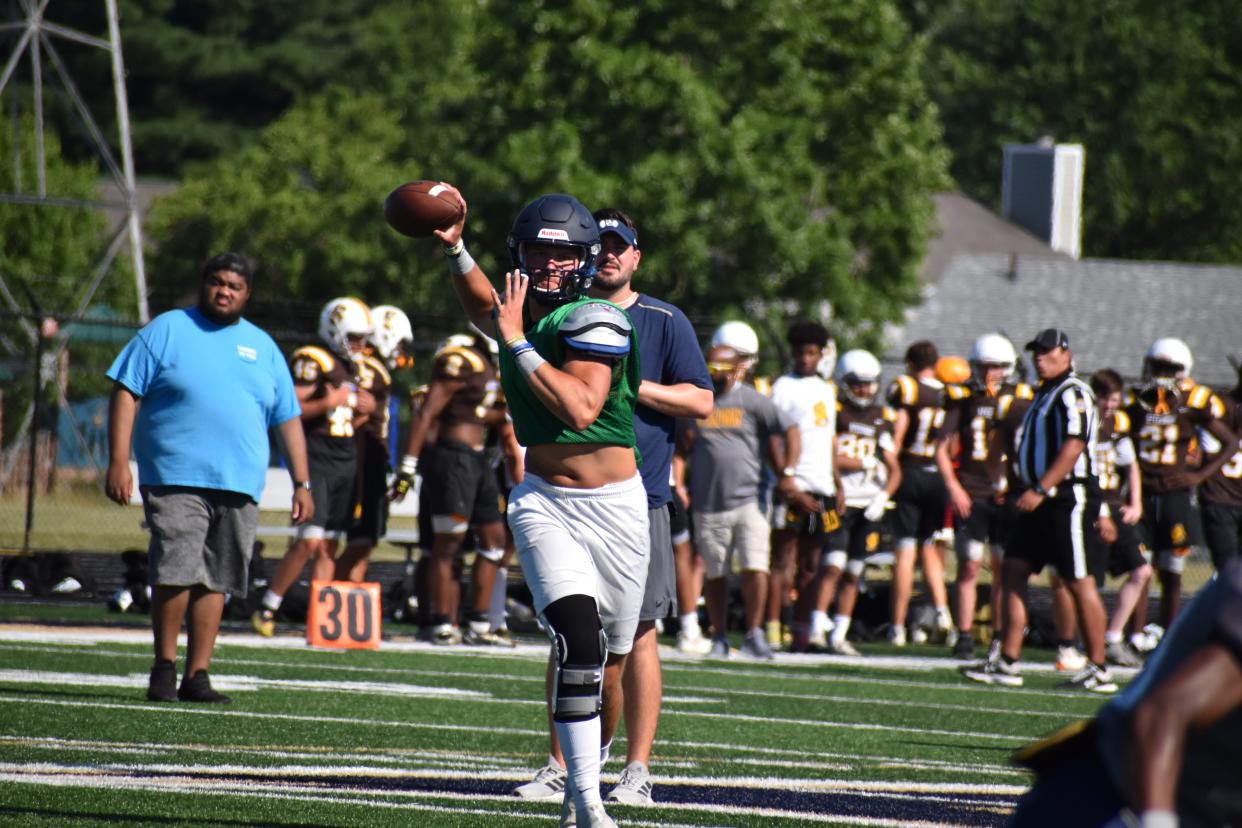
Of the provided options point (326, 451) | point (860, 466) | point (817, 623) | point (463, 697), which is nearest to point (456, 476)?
point (326, 451)

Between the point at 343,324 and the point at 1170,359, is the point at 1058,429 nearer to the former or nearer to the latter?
the point at 1170,359

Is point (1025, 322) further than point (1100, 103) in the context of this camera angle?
No

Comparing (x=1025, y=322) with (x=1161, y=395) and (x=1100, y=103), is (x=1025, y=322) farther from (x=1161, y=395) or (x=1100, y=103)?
(x=1161, y=395)

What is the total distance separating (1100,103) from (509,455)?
159ft

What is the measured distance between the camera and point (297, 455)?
371 inches

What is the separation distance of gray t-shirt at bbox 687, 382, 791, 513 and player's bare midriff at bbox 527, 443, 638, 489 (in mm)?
7427

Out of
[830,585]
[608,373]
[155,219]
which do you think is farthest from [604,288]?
[155,219]

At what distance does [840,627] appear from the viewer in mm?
14430

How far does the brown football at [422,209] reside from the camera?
638 centimetres

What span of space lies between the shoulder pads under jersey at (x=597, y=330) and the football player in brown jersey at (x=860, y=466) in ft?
29.3

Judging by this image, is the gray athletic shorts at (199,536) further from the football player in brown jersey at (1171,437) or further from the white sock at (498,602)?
the football player in brown jersey at (1171,437)

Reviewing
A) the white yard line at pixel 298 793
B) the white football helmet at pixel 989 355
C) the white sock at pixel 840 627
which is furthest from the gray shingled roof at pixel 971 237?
the white yard line at pixel 298 793

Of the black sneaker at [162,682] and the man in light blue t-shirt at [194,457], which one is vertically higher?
the man in light blue t-shirt at [194,457]

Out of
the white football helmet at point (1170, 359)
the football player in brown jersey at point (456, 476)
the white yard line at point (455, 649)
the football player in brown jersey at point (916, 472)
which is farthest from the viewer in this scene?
the football player in brown jersey at point (916, 472)
